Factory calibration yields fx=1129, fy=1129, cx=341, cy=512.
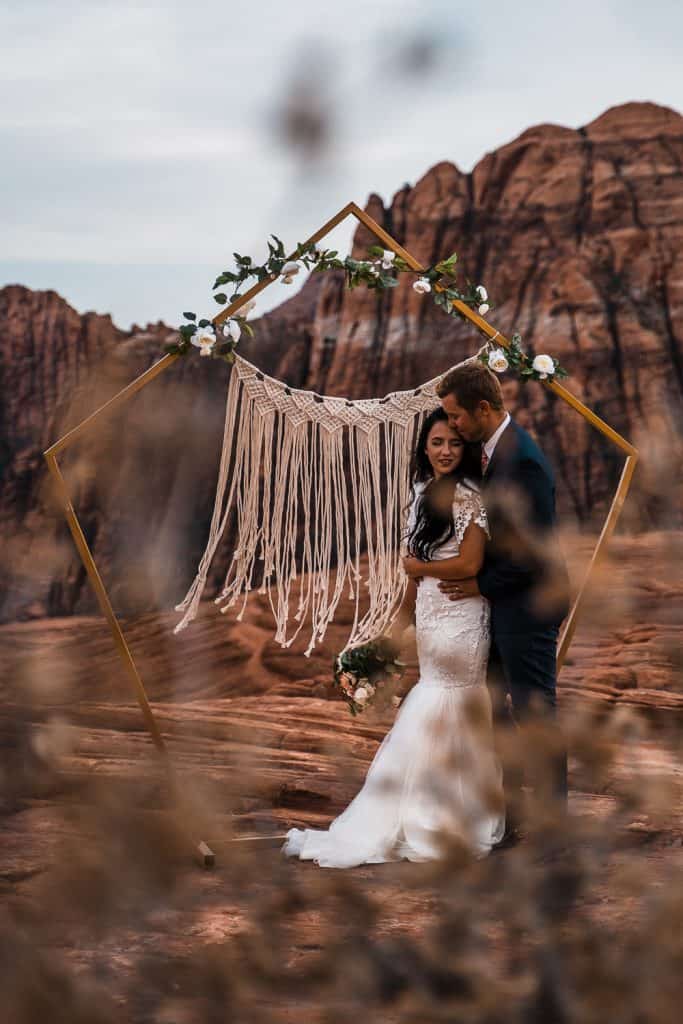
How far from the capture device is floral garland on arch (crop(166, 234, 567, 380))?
3.31 metres

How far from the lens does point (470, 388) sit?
3096 mm

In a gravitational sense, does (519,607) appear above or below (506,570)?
below

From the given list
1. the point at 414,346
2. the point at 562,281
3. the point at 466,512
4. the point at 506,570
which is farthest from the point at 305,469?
the point at 414,346

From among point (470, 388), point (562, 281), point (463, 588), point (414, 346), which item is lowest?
point (463, 588)

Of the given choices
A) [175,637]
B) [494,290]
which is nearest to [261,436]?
[175,637]

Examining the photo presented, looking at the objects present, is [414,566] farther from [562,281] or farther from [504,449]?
[562,281]

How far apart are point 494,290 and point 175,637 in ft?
32.2

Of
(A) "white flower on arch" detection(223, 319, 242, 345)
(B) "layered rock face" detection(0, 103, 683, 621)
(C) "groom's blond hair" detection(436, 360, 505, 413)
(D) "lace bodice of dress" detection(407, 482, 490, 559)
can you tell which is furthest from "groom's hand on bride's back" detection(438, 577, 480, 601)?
(B) "layered rock face" detection(0, 103, 683, 621)

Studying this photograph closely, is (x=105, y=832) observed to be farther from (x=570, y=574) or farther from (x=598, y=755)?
(x=570, y=574)

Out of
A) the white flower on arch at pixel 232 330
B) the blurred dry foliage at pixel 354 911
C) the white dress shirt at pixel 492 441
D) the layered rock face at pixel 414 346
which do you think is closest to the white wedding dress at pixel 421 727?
the white dress shirt at pixel 492 441

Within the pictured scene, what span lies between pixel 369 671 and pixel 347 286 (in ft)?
4.43

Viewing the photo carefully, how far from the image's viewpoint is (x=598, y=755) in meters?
0.58

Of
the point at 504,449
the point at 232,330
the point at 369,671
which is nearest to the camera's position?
the point at 504,449

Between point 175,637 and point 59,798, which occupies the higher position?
point 59,798
